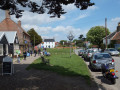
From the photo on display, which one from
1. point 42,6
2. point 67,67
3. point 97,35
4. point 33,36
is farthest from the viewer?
point 97,35

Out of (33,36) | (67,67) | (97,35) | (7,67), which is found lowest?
(67,67)

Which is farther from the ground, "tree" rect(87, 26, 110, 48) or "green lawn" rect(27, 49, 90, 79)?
"tree" rect(87, 26, 110, 48)

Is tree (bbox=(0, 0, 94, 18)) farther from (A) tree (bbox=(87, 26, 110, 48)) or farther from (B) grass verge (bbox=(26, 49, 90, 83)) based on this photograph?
(A) tree (bbox=(87, 26, 110, 48))

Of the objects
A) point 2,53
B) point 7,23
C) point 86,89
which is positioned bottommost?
point 86,89

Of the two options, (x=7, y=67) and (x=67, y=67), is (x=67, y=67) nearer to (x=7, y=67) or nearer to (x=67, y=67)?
(x=67, y=67)

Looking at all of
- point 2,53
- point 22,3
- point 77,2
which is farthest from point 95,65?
point 2,53

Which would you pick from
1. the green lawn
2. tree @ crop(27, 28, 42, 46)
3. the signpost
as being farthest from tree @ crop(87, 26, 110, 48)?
the signpost

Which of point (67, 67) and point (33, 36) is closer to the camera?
point (67, 67)

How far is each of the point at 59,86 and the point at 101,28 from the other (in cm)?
6762

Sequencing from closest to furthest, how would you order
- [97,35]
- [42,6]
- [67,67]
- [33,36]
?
[42,6] < [67,67] < [33,36] < [97,35]

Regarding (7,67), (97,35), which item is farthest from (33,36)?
(7,67)

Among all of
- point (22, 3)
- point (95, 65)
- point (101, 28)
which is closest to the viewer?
point (22, 3)

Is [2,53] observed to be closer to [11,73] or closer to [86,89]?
[11,73]

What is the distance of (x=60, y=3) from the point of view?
23.4ft
